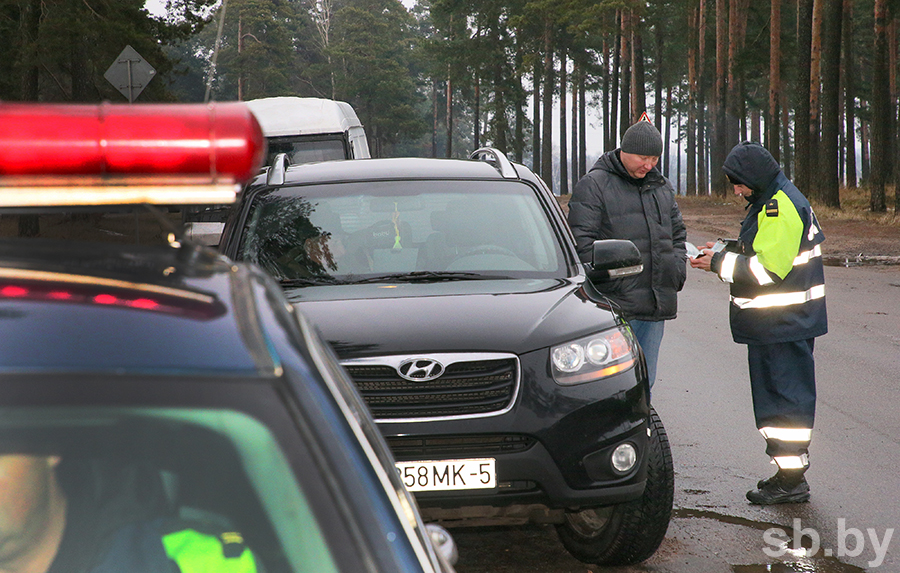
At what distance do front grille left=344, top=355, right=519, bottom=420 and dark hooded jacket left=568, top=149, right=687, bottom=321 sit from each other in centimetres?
214

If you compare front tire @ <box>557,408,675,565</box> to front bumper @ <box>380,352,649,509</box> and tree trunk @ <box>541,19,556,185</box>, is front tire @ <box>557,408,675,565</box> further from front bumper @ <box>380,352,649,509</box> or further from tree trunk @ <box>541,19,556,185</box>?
tree trunk @ <box>541,19,556,185</box>

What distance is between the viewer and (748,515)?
17.8 feet

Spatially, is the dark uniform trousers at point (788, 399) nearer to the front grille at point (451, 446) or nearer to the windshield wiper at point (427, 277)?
the windshield wiper at point (427, 277)

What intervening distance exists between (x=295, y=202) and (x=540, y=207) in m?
1.29

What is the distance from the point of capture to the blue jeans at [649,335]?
6.38m

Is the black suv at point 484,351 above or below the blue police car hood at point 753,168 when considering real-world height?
below

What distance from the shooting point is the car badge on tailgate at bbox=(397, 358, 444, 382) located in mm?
4207

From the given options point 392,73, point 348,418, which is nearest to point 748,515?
point 348,418

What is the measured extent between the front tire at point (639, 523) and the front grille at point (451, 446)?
67 centimetres

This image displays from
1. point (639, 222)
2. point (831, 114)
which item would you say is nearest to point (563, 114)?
point (831, 114)

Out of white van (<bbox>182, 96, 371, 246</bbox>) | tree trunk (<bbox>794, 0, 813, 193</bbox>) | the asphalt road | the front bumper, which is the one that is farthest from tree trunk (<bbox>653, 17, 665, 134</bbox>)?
the front bumper

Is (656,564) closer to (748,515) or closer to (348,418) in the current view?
(748,515)

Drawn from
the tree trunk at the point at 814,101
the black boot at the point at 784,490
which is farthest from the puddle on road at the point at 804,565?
the tree trunk at the point at 814,101

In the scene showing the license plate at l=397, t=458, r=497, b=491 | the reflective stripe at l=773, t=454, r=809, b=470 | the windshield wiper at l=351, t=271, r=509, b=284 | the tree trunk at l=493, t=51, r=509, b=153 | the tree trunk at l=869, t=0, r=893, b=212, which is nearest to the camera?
the license plate at l=397, t=458, r=497, b=491
